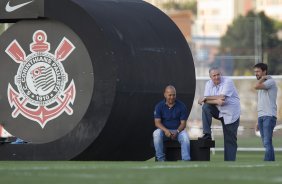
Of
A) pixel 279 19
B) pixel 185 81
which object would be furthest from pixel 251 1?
pixel 185 81

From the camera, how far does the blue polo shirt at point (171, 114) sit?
2095 cm

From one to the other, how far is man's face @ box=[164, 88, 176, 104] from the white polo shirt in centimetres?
129

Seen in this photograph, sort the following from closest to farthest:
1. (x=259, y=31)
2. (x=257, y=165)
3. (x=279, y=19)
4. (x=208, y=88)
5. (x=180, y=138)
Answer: (x=257, y=165) → (x=180, y=138) → (x=208, y=88) → (x=259, y=31) → (x=279, y=19)

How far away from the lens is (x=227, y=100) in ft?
72.3

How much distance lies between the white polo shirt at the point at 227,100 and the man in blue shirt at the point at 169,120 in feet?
3.64

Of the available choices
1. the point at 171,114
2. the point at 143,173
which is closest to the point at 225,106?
the point at 171,114

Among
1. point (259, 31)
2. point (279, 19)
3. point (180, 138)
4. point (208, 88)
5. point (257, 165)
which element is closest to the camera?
point (257, 165)

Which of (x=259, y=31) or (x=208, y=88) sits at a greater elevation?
(x=259, y=31)

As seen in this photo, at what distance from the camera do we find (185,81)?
75.2 ft

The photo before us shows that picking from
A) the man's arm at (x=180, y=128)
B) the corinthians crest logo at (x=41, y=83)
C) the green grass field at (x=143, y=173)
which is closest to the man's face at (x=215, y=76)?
the man's arm at (x=180, y=128)

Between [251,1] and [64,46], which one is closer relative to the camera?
[64,46]

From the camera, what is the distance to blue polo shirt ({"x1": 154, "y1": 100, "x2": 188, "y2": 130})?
825 inches

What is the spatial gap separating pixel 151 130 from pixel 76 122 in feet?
4.82

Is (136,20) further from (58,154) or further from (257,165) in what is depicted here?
(257,165)
